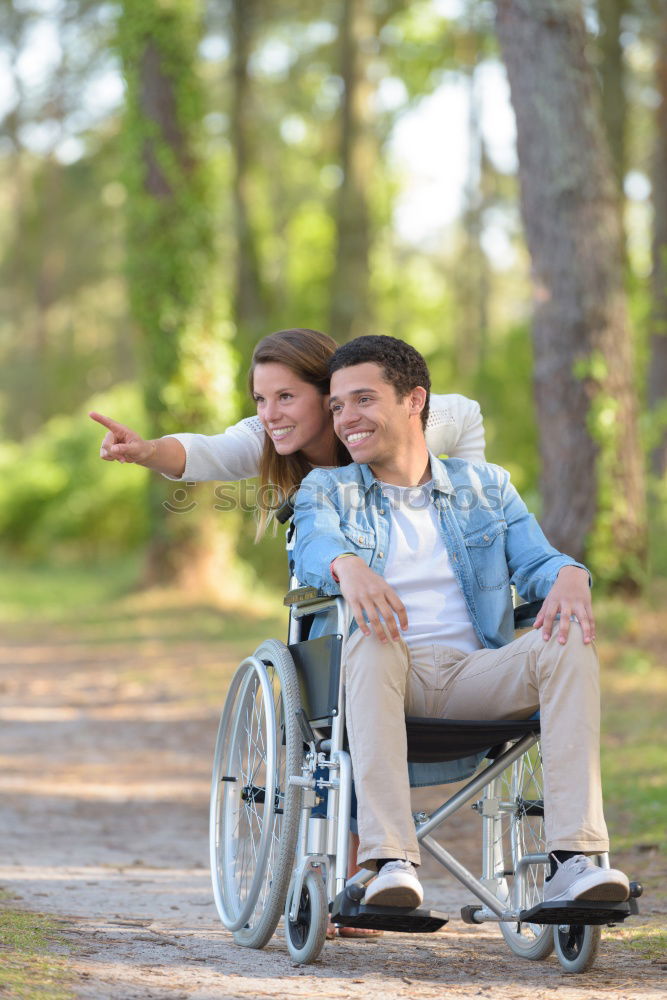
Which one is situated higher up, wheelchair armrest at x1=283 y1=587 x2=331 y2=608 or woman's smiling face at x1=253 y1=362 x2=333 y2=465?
woman's smiling face at x1=253 y1=362 x2=333 y2=465

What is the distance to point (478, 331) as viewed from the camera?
25.7 meters

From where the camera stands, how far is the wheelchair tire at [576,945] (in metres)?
3.02

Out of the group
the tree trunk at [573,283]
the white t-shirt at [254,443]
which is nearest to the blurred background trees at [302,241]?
the tree trunk at [573,283]

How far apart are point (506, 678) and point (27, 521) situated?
59.8 ft

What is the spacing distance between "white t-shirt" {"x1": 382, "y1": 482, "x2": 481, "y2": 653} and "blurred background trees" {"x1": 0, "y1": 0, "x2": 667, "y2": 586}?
4.77 metres

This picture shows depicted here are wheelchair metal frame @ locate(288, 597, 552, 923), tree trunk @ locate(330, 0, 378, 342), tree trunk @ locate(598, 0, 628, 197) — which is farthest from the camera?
tree trunk @ locate(330, 0, 378, 342)

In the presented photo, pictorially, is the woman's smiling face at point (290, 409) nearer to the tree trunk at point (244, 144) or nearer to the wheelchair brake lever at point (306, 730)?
the wheelchair brake lever at point (306, 730)

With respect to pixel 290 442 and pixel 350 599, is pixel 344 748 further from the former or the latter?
pixel 290 442

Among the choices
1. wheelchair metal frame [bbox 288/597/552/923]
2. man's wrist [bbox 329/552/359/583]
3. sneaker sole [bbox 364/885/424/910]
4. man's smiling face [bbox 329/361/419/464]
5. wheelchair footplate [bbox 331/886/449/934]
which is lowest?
wheelchair footplate [bbox 331/886/449/934]

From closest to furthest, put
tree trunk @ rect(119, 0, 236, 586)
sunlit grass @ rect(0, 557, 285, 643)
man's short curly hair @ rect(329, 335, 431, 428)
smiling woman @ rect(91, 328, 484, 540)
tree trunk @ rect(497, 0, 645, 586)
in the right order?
man's short curly hair @ rect(329, 335, 431, 428)
smiling woman @ rect(91, 328, 484, 540)
tree trunk @ rect(497, 0, 645, 586)
sunlit grass @ rect(0, 557, 285, 643)
tree trunk @ rect(119, 0, 236, 586)

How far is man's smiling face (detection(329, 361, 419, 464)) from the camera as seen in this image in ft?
11.1

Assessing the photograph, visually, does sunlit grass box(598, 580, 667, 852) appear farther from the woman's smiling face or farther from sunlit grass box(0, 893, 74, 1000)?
sunlit grass box(0, 893, 74, 1000)

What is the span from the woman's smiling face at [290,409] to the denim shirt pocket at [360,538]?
47cm

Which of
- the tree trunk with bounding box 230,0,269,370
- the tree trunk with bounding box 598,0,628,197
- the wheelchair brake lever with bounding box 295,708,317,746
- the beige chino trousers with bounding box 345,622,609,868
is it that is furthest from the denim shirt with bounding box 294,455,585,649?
the tree trunk with bounding box 230,0,269,370
